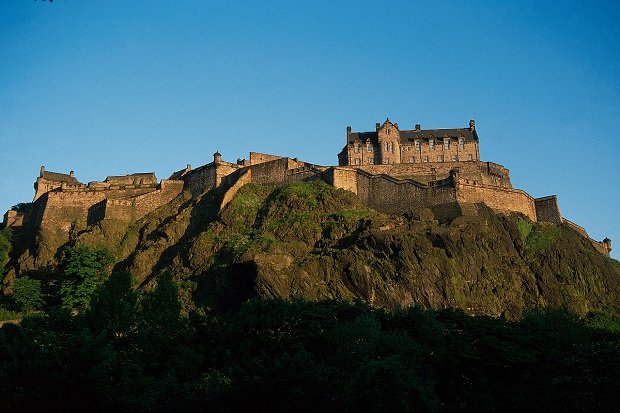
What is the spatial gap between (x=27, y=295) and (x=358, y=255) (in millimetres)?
31166

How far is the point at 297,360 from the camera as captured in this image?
43312 millimetres

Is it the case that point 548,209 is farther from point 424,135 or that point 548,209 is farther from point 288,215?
point 288,215

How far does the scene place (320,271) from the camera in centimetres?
6538

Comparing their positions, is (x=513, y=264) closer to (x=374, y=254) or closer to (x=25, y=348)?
(x=374, y=254)

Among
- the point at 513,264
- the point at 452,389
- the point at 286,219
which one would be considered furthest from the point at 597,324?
the point at 286,219

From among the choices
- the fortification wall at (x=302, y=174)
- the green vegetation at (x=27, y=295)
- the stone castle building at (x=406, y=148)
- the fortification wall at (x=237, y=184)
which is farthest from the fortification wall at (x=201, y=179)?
the green vegetation at (x=27, y=295)

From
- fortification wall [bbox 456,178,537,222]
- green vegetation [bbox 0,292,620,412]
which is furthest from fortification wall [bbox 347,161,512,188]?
green vegetation [bbox 0,292,620,412]

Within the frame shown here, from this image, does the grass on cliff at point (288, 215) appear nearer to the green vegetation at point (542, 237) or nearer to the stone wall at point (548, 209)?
the green vegetation at point (542, 237)

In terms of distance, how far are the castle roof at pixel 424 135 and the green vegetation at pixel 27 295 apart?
4448 centimetres

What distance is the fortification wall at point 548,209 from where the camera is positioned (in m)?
81.1

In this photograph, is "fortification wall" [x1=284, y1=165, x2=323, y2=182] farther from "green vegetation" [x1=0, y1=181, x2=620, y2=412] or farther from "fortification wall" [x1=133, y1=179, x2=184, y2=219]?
"fortification wall" [x1=133, y1=179, x2=184, y2=219]

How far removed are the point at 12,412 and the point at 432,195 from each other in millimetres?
47083

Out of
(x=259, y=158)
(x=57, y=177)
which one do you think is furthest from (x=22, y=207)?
(x=259, y=158)

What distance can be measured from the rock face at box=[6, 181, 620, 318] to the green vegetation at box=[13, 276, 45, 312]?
29.6 ft
